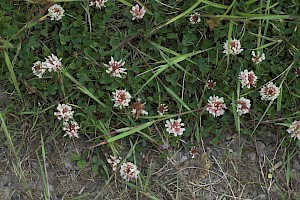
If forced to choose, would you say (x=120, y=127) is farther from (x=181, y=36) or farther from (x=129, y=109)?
(x=181, y=36)

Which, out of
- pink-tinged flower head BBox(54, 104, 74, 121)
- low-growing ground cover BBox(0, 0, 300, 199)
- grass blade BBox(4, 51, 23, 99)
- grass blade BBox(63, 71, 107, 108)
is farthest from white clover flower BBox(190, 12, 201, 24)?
grass blade BBox(4, 51, 23, 99)

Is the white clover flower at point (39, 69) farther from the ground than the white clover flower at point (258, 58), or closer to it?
closer to it

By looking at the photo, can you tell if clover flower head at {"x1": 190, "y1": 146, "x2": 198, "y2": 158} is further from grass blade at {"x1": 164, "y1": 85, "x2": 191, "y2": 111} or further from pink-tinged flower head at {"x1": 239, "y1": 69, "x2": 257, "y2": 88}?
pink-tinged flower head at {"x1": 239, "y1": 69, "x2": 257, "y2": 88}

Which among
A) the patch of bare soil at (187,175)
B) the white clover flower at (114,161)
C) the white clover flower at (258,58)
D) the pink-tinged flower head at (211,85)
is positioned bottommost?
the patch of bare soil at (187,175)

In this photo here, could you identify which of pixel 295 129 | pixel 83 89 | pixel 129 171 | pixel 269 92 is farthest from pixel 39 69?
pixel 295 129

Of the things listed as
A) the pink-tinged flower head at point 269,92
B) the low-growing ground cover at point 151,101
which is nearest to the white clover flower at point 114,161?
the low-growing ground cover at point 151,101

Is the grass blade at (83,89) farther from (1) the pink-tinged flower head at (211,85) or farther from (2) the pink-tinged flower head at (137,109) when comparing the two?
(1) the pink-tinged flower head at (211,85)
